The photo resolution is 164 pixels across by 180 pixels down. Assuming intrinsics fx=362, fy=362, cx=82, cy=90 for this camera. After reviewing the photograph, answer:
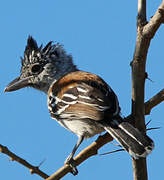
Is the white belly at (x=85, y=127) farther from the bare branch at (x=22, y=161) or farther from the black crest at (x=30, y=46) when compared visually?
the black crest at (x=30, y=46)

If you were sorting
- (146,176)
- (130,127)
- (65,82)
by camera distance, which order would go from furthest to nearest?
(65,82) → (130,127) → (146,176)

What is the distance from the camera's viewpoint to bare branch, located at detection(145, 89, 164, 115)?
3728 millimetres

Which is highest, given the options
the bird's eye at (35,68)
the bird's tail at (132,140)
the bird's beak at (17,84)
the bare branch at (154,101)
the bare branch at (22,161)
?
the bird's eye at (35,68)

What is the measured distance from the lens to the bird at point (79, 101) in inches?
152

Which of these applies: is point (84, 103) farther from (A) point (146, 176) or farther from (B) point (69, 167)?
(A) point (146, 176)

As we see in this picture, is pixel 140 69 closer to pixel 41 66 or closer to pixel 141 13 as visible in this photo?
pixel 141 13

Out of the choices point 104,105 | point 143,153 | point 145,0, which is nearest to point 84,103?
point 104,105

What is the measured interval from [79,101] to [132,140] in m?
1.13

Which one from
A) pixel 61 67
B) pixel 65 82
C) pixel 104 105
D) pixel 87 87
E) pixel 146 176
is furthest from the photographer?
pixel 61 67

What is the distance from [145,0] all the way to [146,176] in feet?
5.72

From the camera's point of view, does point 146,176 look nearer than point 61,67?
Yes

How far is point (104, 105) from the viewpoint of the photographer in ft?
14.7

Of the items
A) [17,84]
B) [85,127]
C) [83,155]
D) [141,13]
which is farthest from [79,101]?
[17,84]

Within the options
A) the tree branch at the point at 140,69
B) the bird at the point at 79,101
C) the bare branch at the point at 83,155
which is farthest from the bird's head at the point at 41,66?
the tree branch at the point at 140,69
